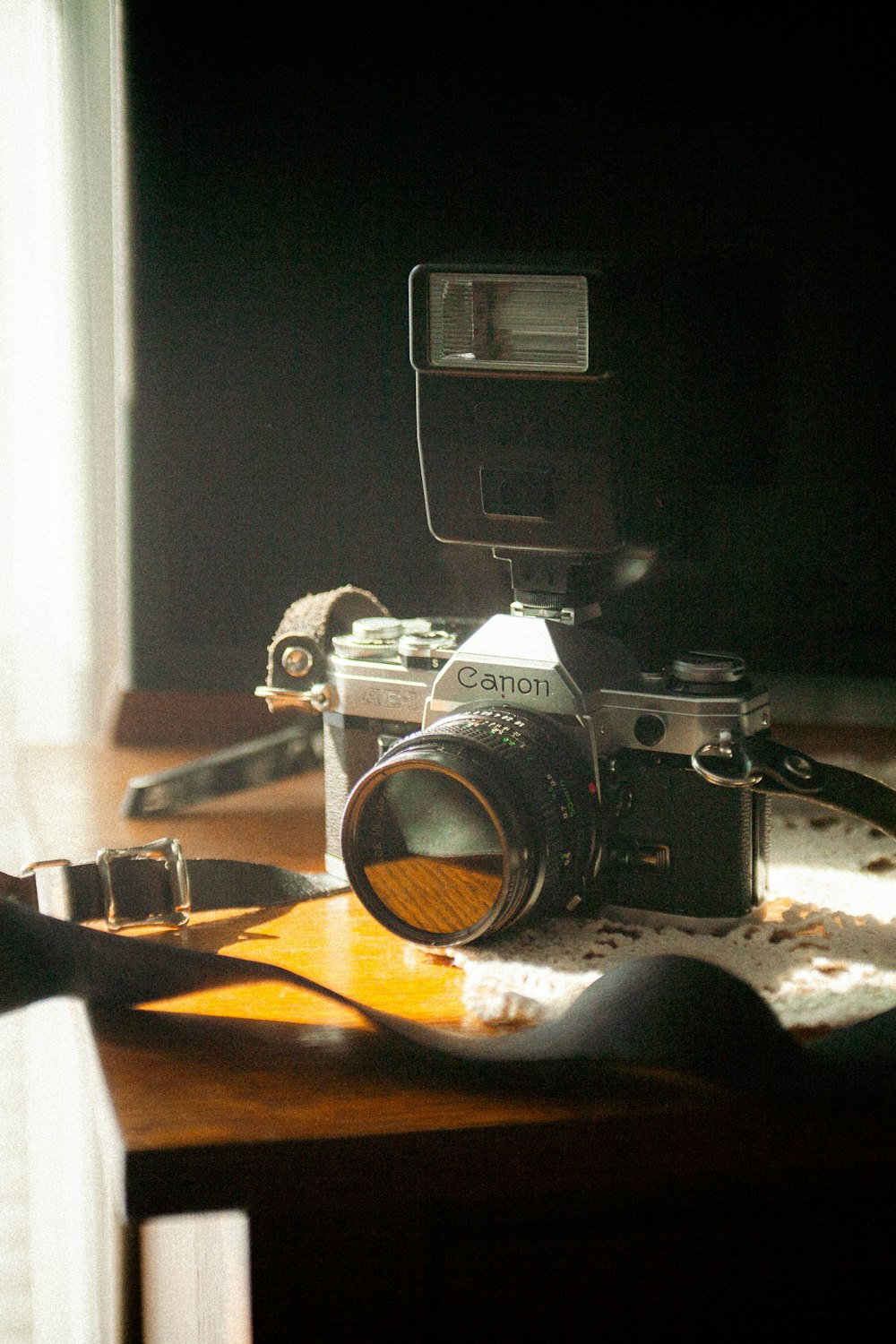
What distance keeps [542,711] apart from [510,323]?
0.14 m

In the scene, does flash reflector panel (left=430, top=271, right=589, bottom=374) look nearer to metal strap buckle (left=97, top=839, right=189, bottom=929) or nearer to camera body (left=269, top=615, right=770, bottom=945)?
camera body (left=269, top=615, right=770, bottom=945)

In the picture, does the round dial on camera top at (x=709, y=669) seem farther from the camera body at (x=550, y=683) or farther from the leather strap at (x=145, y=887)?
the leather strap at (x=145, y=887)

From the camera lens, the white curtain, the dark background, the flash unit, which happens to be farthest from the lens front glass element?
the white curtain

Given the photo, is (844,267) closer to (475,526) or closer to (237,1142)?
(475,526)

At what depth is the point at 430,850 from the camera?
49 centimetres

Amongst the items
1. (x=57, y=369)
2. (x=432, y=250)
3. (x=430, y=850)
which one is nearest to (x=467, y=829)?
(x=430, y=850)

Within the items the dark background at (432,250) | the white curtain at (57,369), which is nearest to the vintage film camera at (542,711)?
the dark background at (432,250)

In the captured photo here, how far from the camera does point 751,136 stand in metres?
0.70

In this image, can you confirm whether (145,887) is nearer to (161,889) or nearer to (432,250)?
(161,889)

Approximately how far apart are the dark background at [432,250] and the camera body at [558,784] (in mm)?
152

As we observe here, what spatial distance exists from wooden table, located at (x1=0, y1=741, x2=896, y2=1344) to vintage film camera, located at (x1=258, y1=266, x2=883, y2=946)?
84 mm

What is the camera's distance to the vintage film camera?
49 centimetres

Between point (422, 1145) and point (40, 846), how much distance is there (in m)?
0.33

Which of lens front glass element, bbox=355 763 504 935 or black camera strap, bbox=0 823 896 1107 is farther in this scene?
lens front glass element, bbox=355 763 504 935
